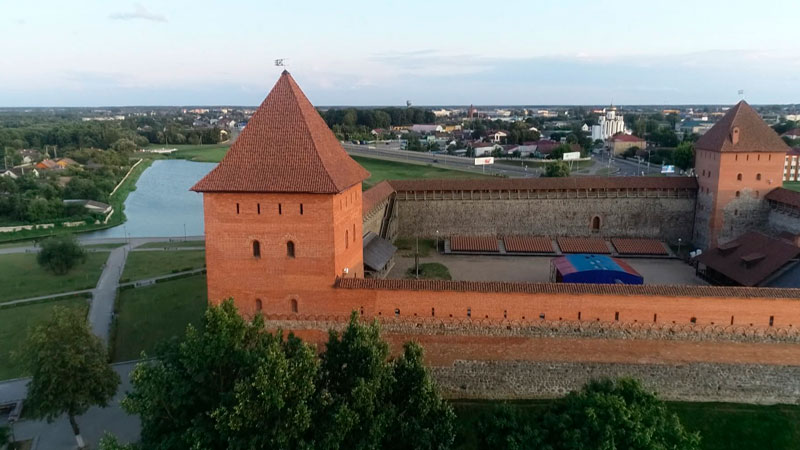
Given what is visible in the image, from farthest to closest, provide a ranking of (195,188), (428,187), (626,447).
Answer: (428,187)
(195,188)
(626,447)

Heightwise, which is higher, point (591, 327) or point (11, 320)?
point (591, 327)

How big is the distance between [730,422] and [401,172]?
4014 cm

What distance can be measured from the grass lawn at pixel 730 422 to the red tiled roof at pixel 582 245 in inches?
433

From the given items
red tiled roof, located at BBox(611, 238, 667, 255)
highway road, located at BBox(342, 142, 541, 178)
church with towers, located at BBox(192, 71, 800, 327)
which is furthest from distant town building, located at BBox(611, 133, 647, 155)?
church with towers, located at BBox(192, 71, 800, 327)

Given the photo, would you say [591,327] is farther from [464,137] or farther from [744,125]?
[464,137]

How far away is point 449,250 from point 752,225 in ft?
39.6

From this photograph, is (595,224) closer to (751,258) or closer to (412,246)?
(751,258)

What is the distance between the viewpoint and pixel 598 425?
340 inches

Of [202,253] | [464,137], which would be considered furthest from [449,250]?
[464,137]

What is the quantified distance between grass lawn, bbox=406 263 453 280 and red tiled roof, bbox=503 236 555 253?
357 cm

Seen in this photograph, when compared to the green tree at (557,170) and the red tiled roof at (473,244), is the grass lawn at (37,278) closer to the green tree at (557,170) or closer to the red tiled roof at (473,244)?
the red tiled roof at (473,244)

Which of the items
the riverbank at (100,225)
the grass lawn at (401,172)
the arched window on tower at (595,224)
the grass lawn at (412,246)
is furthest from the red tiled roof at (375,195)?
the riverbank at (100,225)

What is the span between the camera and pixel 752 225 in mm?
22750

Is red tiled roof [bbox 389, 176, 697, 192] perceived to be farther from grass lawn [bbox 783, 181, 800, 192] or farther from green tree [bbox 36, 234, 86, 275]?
grass lawn [bbox 783, 181, 800, 192]
